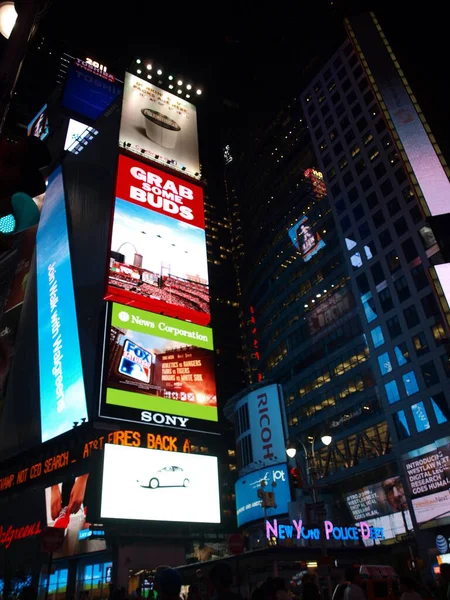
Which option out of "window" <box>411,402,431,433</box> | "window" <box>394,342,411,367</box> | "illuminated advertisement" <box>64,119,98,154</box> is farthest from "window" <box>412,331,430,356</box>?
"illuminated advertisement" <box>64,119,98,154</box>

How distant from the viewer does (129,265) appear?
2412 cm

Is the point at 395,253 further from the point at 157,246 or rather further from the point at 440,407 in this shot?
the point at 157,246

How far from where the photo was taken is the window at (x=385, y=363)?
51.2m

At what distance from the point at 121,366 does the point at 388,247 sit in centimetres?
4325

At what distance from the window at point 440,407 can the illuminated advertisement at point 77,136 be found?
132 ft

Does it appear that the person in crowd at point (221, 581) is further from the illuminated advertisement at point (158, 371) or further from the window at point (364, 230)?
the window at point (364, 230)

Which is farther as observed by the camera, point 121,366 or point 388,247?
point 388,247

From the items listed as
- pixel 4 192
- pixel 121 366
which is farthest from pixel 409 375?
pixel 4 192

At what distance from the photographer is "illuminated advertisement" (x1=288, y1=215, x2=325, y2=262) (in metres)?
69.1

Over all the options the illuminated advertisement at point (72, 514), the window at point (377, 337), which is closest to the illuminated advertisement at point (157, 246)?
the illuminated advertisement at point (72, 514)

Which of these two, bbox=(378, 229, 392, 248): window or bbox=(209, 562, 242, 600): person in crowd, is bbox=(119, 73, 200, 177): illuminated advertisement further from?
bbox=(378, 229, 392, 248): window

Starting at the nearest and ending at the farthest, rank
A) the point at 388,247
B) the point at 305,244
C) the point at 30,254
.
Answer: the point at 30,254
the point at 388,247
the point at 305,244

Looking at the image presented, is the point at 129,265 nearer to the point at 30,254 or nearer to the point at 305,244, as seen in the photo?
the point at 30,254

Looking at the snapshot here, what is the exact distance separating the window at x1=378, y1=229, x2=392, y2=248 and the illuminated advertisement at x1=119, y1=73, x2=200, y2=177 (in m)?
32.0
